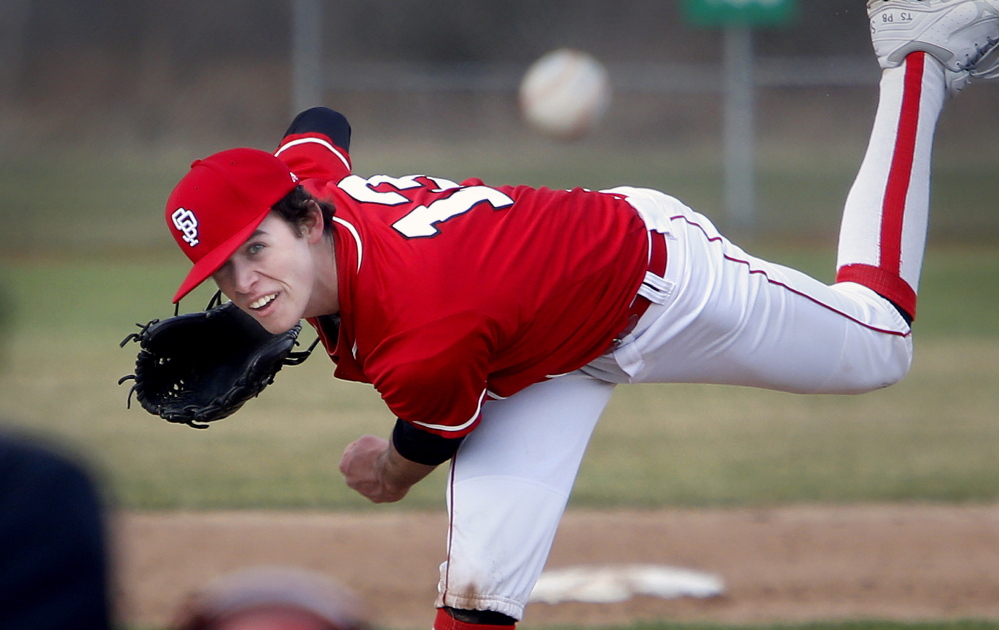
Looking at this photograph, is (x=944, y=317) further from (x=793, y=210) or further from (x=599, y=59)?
(x=599, y=59)

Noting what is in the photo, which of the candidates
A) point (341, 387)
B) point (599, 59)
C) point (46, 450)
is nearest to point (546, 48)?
point (599, 59)

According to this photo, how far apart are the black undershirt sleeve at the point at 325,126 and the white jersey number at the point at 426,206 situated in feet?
0.83

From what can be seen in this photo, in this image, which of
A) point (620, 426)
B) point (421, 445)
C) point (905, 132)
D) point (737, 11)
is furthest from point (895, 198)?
point (737, 11)

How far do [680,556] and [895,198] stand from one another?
188 cm

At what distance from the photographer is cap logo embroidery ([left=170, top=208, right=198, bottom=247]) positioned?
224cm

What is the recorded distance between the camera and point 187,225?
2.24m

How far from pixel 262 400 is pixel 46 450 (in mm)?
6226

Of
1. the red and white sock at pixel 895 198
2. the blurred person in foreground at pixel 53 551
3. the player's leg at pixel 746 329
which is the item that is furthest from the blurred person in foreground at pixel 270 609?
the red and white sock at pixel 895 198

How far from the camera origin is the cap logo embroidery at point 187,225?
2.24 m

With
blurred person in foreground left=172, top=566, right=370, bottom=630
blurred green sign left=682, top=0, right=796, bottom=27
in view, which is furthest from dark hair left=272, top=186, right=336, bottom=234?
blurred green sign left=682, top=0, right=796, bottom=27

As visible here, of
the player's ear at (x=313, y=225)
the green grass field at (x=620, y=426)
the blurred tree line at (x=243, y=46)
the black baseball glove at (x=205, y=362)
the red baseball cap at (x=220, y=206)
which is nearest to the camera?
the red baseball cap at (x=220, y=206)

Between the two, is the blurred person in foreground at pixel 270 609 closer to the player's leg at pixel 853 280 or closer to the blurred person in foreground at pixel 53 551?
the blurred person in foreground at pixel 53 551

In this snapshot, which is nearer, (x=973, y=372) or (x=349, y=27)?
(x=973, y=372)

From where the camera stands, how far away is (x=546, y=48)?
1773cm
